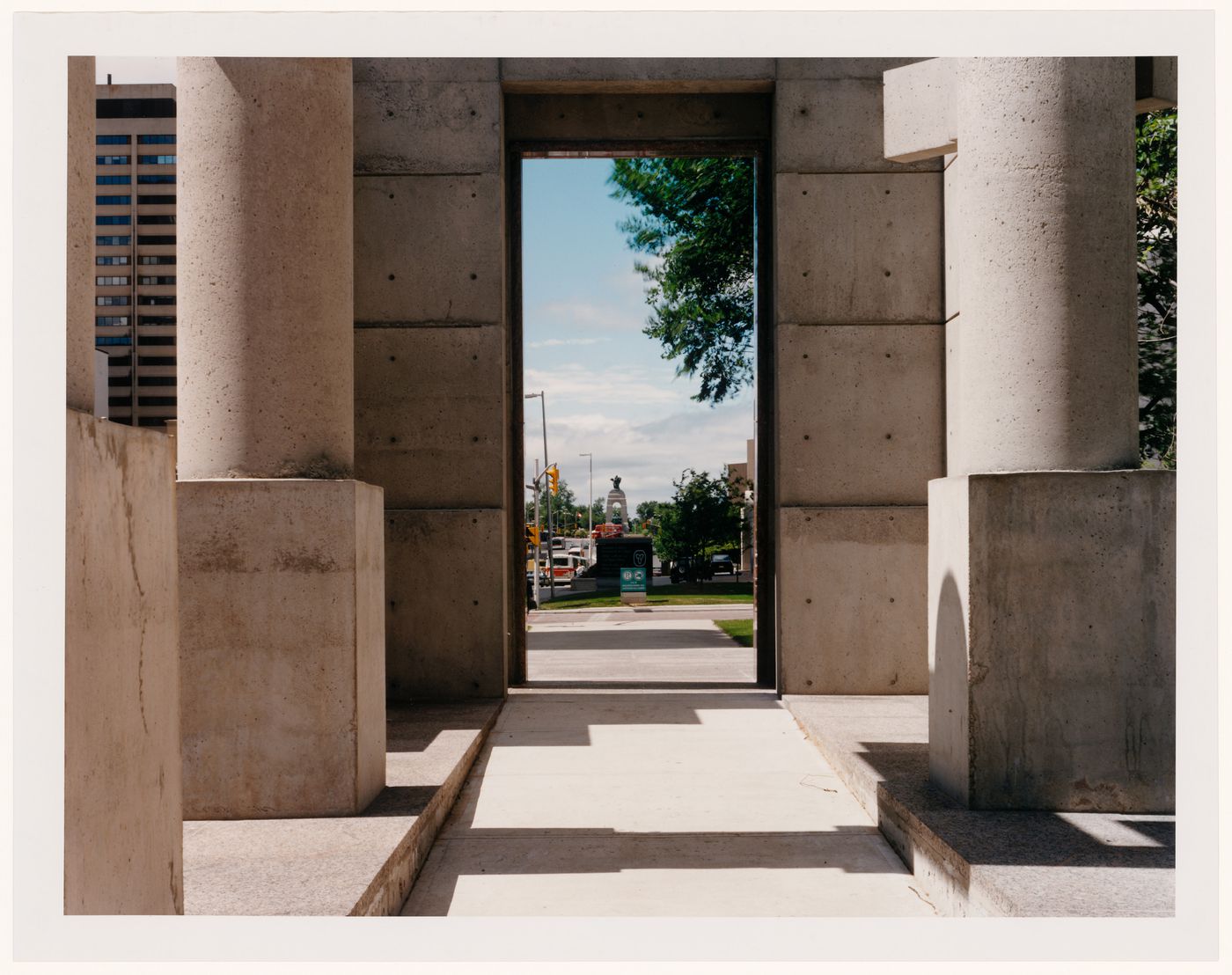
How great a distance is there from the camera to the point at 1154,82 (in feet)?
21.8

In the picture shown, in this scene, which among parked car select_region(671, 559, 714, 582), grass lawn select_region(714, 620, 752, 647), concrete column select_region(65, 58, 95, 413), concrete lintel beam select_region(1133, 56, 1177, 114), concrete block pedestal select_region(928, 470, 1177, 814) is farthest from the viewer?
parked car select_region(671, 559, 714, 582)

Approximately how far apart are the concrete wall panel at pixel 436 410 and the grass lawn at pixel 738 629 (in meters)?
7.72

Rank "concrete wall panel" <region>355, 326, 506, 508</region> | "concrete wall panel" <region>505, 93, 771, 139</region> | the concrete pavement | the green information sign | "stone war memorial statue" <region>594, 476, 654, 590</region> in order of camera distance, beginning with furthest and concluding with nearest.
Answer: "stone war memorial statue" <region>594, 476, 654, 590</region> < the green information sign < the concrete pavement < "concrete wall panel" <region>505, 93, 771, 139</region> < "concrete wall panel" <region>355, 326, 506, 508</region>

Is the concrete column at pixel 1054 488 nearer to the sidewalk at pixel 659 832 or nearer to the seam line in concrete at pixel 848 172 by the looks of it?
the sidewalk at pixel 659 832

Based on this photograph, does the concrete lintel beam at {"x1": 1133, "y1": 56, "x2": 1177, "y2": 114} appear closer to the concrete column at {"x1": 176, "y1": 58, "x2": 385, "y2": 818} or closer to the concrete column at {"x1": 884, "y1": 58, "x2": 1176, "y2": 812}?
the concrete column at {"x1": 884, "y1": 58, "x2": 1176, "y2": 812}

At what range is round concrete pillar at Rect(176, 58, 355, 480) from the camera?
6449 mm

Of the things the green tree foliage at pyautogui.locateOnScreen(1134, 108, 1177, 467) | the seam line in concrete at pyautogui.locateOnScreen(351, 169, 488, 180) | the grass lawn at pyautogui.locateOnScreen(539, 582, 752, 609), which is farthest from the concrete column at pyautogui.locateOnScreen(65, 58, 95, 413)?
the grass lawn at pyautogui.locateOnScreen(539, 582, 752, 609)

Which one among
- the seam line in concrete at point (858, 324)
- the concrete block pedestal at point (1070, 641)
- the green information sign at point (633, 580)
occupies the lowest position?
the green information sign at point (633, 580)

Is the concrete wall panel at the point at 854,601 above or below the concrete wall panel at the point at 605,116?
below

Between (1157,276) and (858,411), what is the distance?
4.64m

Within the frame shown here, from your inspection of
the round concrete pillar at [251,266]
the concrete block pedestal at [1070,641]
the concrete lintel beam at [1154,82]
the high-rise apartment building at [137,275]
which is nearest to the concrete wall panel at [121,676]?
the round concrete pillar at [251,266]

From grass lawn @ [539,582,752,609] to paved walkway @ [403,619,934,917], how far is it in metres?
22.9

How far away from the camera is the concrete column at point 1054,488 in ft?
20.2

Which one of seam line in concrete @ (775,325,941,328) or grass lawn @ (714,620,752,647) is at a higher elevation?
seam line in concrete @ (775,325,941,328)
